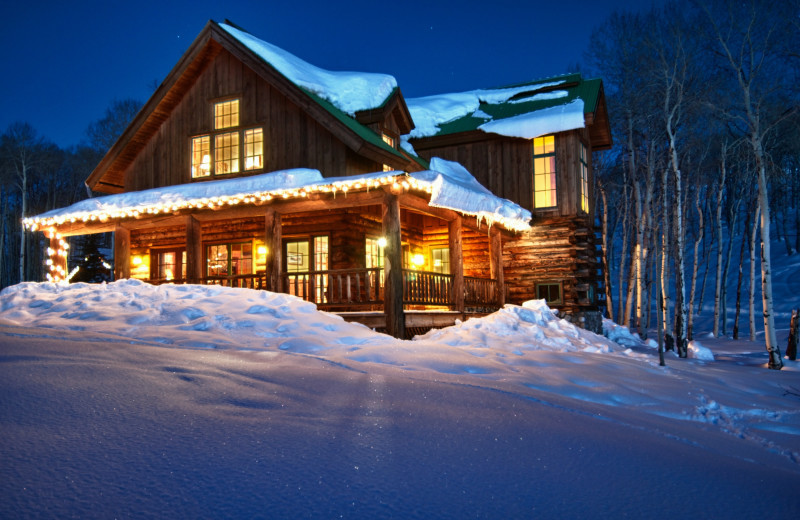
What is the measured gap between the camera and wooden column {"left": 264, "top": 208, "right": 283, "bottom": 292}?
14.0 m

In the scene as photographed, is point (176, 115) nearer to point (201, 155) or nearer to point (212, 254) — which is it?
point (201, 155)

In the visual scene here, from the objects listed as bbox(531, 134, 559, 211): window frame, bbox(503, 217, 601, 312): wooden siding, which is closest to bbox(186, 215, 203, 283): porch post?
bbox(503, 217, 601, 312): wooden siding

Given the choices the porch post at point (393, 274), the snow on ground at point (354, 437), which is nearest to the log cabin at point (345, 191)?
the porch post at point (393, 274)

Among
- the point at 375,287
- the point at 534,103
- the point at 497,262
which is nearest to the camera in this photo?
the point at 375,287

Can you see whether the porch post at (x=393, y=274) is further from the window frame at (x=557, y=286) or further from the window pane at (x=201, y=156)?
the window frame at (x=557, y=286)

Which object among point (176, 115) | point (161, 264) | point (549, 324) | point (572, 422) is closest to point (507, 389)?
point (572, 422)

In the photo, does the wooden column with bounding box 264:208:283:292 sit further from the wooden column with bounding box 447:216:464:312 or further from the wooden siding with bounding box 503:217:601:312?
the wooden siding with bounding box 503:217:601:312

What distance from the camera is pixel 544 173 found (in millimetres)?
19750

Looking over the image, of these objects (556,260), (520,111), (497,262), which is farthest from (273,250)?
(520,111)

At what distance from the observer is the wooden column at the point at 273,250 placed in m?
14.0

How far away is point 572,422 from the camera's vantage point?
473 centimetres

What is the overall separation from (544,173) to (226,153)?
10.2 meters

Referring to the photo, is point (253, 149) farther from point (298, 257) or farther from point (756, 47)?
point (756, 47)

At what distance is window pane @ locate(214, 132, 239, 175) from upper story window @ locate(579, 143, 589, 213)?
11.1 metres
